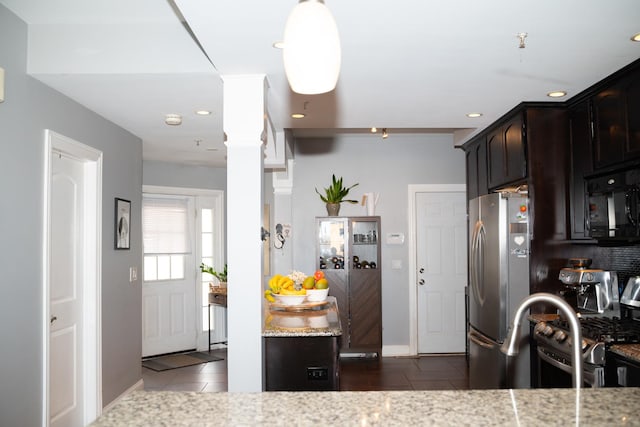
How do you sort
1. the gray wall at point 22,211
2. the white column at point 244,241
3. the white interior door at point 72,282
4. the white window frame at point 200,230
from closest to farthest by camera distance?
the gray wall at point 22,211, the white column at point 244,241, the white interior door at point 72,282, the white window frame at point 200,230

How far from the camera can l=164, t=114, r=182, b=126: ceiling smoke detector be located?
4.16m

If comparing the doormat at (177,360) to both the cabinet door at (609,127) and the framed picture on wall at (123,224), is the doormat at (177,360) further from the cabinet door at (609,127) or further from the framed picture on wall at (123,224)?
the cabinet door at (609,127)

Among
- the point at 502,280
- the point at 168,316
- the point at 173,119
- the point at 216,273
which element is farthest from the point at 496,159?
the point at 168,316

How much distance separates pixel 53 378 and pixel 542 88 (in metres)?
3.81

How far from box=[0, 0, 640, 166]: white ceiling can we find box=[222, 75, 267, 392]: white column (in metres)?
0.30

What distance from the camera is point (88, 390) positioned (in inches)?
160

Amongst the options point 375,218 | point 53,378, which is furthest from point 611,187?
point 53,378

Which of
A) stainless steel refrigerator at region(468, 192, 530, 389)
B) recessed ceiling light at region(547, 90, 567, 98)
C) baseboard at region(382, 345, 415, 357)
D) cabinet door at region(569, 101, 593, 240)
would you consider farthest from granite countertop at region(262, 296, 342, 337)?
baseboard at region(382, 345, 415, 357)

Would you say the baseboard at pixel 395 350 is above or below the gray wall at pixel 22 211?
below

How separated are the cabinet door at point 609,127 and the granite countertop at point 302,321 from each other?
2.02 metres

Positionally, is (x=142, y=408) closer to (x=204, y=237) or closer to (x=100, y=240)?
(x=100, y=240)

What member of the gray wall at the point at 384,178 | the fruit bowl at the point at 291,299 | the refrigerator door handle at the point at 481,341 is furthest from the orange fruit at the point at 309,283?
the gray wall at the point at 384,178

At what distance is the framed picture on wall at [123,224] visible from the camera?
447 centimetres

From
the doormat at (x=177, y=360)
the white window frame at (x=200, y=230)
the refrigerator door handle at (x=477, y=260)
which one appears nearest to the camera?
the refrigerator door handle at (x=477, y=260)
